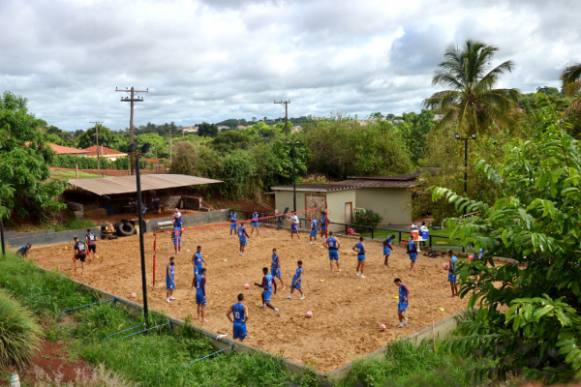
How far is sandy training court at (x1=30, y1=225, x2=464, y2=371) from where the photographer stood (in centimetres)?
1348

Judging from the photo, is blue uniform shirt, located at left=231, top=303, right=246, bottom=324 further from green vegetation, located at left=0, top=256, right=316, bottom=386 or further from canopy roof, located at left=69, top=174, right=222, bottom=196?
canopy roof, located at left=69, top=174, right=222, bottom=196

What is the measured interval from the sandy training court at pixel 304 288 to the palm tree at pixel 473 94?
762cm

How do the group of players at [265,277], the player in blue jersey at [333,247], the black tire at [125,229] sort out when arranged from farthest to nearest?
the black tire at [125,229] → the player in blue jersey at [333,247] → the group of players at [265,277]

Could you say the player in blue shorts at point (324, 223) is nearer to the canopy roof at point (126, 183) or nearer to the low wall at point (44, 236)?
the low wall at point (44, 236)

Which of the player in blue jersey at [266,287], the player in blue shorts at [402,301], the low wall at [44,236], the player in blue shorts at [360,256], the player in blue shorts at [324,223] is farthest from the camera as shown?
the low wall at [44,236]

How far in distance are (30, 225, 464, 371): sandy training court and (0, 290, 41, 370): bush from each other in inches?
191

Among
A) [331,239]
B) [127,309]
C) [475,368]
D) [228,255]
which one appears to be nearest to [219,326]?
[127,309]

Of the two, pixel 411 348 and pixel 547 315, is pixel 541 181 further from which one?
Answer: pixel 411 348

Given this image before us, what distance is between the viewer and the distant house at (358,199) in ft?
103

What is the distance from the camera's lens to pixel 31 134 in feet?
96.2

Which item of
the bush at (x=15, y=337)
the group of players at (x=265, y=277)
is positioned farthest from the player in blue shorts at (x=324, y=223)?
the bush at (x=15, y=337)

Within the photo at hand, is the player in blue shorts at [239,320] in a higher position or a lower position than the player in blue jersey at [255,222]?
lower

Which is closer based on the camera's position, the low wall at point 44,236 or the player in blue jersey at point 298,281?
the player in blue jersey at point 298,281

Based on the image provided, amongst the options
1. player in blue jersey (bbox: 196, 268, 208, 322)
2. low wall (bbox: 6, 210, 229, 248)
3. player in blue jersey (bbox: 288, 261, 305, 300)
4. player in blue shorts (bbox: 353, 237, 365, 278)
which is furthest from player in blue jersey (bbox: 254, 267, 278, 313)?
low wall (bbox: 6, 210, 229, 248)
